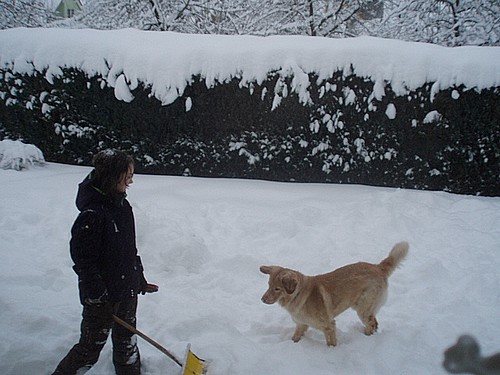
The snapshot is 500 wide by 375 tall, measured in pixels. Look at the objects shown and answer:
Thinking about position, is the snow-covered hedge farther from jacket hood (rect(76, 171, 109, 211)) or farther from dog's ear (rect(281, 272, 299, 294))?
jacket hood (rect(76, 171, 109, 211))

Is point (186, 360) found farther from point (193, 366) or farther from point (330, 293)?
point (330, 293)

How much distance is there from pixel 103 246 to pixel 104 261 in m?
0.11

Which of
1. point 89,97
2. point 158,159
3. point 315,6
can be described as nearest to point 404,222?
point 158,159

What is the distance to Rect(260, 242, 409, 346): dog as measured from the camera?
3.00 meters

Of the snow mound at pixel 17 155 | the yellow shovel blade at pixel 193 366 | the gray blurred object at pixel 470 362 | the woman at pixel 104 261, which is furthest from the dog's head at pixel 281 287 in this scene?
the snow mound at pixel 17 155

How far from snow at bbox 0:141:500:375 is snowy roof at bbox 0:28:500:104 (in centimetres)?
201

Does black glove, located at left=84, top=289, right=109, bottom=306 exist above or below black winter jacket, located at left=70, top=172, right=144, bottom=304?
below

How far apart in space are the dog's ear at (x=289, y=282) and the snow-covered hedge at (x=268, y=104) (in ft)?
15.0

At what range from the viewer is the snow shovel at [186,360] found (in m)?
2.43

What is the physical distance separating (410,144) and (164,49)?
516 centimetres

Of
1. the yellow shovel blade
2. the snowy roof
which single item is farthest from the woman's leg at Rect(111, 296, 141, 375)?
the snowy roof

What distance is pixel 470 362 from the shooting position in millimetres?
1097

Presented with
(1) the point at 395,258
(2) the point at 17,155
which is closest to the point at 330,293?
(1) the point at 395,258

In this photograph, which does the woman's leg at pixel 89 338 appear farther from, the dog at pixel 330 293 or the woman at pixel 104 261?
the dog at pixel 330 293
